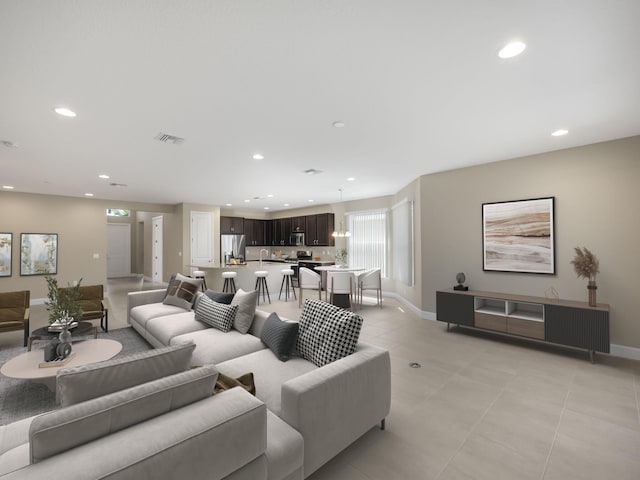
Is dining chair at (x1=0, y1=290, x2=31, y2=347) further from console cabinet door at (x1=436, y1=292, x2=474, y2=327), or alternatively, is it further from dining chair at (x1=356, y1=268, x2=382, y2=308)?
console cabinet door at (x1=436, y1=292, x2=474, y2=327)

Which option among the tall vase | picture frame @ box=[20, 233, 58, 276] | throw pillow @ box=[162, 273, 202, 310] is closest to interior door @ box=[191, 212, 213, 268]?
picture frame @ box=[20, 233, 58, 276]

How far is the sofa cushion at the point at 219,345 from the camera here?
2.73 meters

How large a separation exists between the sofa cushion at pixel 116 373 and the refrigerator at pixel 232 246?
26.9 feet

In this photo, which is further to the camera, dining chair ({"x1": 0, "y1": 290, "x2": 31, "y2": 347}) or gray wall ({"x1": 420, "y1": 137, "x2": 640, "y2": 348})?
dining chair ({"x1": 0, "y1": 290, "x2": 31, "y2": 347})

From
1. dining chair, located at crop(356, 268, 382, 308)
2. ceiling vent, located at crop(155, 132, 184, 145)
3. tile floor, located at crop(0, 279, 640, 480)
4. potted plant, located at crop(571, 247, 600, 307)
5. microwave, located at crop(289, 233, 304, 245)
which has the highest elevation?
ceiling vent, located at crop(155, 132, 184, 145)

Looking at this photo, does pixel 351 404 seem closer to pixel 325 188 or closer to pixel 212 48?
pixel 212 48

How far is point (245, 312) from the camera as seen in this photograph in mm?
3352

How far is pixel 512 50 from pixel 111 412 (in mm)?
3069

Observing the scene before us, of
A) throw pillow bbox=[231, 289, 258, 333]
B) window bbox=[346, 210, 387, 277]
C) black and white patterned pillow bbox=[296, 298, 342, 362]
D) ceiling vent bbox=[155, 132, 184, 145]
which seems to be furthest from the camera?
window bbox=[346, 210, 387, 277]

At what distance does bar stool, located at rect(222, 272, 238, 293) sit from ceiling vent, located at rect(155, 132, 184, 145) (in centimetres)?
355

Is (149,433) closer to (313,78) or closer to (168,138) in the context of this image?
(313,78)

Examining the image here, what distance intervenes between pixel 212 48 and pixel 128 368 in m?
2.03

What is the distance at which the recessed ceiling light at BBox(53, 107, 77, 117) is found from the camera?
9.27 feet

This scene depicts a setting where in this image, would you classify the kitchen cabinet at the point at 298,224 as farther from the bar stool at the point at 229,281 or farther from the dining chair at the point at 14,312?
the dining chair at the point at 14,312
